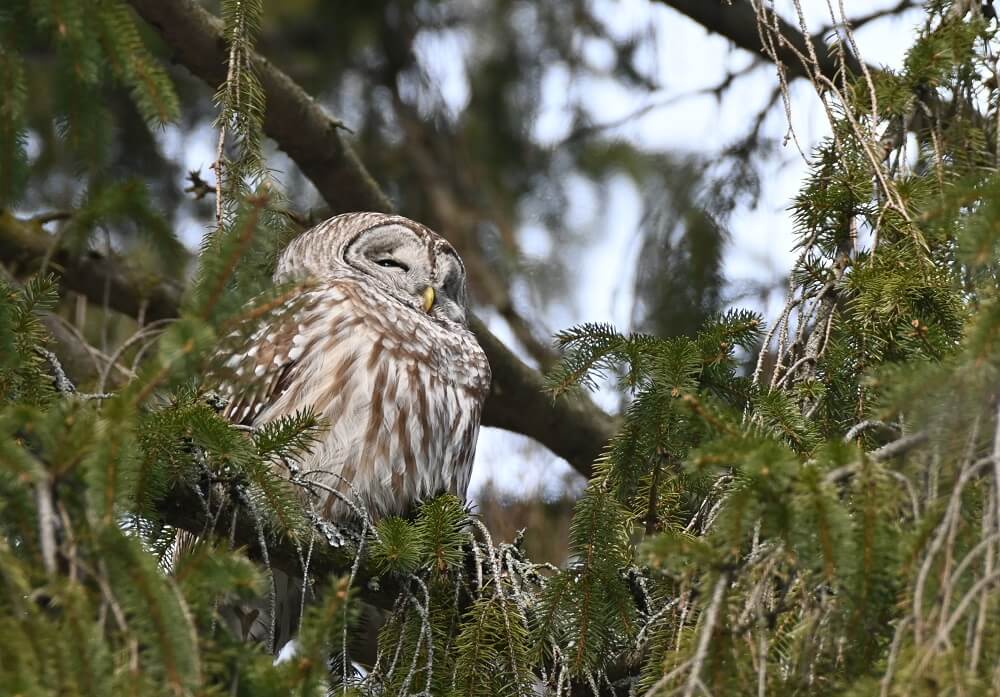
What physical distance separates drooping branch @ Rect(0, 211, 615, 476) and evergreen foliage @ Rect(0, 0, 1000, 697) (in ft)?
2.50

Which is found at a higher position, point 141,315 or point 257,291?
point 141,315

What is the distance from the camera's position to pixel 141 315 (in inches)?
183

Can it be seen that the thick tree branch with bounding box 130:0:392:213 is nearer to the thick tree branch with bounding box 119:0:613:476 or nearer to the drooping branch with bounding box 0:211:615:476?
the thick tree branch with bounding box 119:0:613:476

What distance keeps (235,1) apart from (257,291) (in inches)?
56.7

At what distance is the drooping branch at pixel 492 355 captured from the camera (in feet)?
15.2

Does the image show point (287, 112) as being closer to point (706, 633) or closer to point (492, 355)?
point (492, 355)

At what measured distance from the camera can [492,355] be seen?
15.0ft

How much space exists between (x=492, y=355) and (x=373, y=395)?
998mm

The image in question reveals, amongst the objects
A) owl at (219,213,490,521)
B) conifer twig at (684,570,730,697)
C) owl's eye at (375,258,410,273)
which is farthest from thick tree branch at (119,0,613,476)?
conifer twig at (684,570,730,697)

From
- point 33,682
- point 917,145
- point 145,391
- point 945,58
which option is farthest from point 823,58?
point 33,682

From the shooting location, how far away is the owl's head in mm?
4422

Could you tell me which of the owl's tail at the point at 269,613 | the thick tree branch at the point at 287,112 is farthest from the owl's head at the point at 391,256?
the owl's tail at the point at 269,613

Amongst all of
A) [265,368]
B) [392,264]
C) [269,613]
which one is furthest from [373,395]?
[392,264]

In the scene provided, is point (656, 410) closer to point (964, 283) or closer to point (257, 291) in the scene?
point (964, 283)
